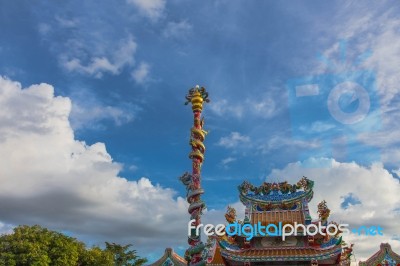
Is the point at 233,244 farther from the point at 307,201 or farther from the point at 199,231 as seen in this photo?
the point at 307,201

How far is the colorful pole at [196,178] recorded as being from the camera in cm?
2266

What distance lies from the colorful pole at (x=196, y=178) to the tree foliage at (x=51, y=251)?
46.4ft

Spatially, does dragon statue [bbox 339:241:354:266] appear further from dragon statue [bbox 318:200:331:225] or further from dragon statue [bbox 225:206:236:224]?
dragon statue [bbox 225:206:236:224]

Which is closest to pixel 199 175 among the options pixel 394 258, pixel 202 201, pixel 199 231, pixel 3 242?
pixel 202 201

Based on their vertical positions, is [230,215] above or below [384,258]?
above

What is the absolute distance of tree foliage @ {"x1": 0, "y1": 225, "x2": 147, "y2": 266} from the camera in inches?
1172

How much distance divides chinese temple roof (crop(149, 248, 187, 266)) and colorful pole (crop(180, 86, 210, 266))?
1.11 meters

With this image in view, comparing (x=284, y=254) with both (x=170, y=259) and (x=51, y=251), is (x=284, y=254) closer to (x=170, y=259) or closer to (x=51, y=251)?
(x=170, y=259)

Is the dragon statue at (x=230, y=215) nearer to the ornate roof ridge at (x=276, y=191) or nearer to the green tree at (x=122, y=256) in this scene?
the ornate roof ridge at (x=276, y=191)

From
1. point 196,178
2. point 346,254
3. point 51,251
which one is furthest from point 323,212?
point 51,251

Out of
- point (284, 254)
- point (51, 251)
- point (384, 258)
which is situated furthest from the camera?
point (51, 251)

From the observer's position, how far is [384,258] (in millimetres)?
21578

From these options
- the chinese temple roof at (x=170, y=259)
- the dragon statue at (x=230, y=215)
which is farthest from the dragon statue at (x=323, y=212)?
the chinese temple roof at (x=170, y=259)

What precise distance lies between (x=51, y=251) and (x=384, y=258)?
25.0 meters
